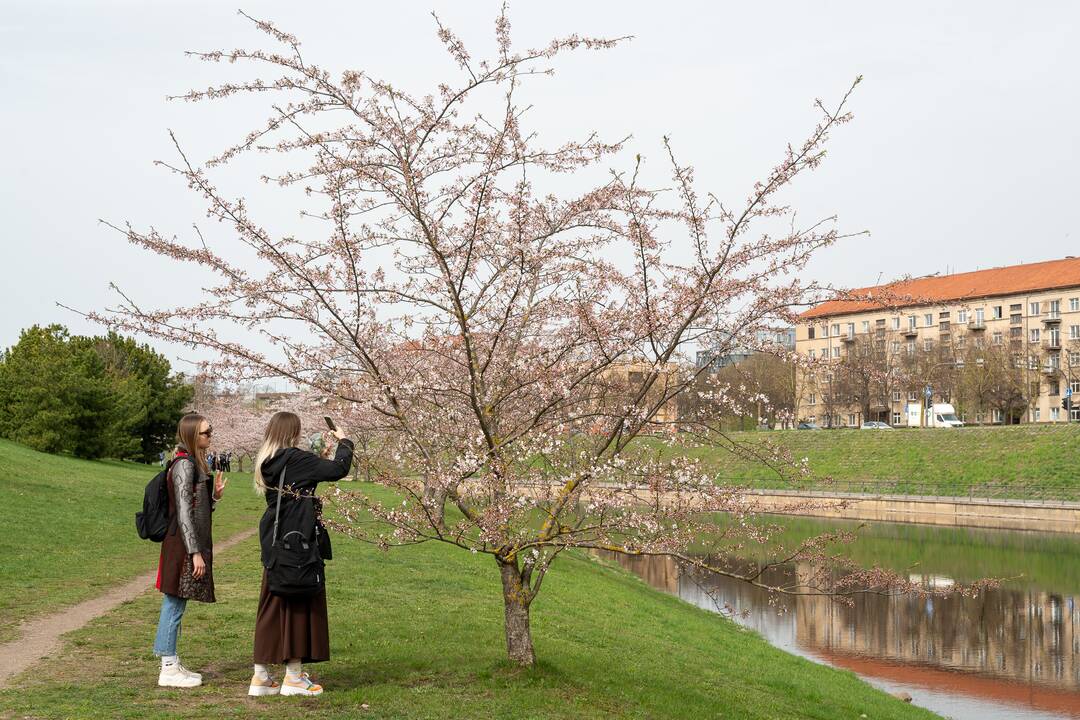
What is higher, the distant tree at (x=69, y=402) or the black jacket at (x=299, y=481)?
the distant tree at (x=69, y=402)

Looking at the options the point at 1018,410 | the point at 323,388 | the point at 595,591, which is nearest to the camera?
the point at 323,388

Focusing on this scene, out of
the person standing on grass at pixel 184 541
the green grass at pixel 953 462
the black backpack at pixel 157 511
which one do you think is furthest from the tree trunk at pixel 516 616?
the green grass at pixel 953 462

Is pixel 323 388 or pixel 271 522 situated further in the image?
pixel 323 388

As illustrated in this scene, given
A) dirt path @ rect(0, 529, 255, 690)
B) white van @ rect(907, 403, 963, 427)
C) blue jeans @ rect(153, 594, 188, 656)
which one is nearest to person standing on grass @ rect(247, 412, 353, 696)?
blue jeans @ rect(153, 594, 188, 656)

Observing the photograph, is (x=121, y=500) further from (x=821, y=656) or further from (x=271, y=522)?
(x=271, y=522)

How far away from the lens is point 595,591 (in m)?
22.2

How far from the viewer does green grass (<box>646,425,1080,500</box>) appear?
56.5 meters

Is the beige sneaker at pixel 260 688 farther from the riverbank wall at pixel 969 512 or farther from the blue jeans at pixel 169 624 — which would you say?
the riverbank wall at pixel 969 512

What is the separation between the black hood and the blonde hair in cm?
72

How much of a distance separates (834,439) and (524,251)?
233 ft

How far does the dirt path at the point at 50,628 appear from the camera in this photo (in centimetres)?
979

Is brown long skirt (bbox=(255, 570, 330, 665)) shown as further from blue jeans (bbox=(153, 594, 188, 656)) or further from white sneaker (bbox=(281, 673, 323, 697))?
blue jeans (bbox=(153, 594, 188, 656))

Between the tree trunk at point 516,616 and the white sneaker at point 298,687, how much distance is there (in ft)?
6.81

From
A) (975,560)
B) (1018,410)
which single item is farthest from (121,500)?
(1018,410)
